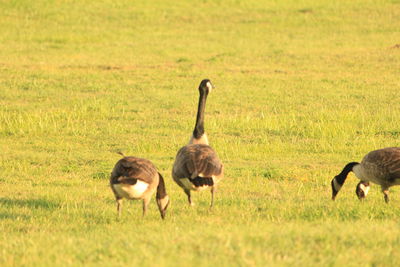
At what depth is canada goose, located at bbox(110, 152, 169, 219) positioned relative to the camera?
8922mm

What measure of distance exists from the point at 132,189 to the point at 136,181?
12 centimetres

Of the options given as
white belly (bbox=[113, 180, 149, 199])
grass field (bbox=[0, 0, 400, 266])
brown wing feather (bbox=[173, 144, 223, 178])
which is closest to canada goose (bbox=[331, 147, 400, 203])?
grass field (bbox=[0, 0, 400, 266])

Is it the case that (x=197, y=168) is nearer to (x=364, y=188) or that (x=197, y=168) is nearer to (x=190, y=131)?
(x=364, y=188)

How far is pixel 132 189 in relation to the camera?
895 cm

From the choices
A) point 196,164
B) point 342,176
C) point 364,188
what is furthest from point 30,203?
point 364,188

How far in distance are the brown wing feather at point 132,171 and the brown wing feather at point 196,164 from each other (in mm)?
483

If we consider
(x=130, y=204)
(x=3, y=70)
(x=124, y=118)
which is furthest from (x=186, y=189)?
(x=3, y=70)

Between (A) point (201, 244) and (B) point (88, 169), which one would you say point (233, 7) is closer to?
(B) point (88, 169)

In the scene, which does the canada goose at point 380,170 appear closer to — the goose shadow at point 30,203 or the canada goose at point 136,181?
the canada goose at point 136,181

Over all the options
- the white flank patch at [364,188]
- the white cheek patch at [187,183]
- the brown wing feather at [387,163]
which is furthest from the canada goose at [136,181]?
the white flank patch at [364,188]

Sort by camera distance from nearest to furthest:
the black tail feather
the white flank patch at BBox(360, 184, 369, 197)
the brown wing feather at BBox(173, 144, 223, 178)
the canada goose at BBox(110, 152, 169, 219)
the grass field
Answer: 1. the grass field
2. the canada goose at BBox(110, 152, 169, 219)
3. the black tail feather
4. the brown wing feather at BBox(173, 144, 223, 178)
5. the white flank patch at BBox(360, 184, 369, 197)

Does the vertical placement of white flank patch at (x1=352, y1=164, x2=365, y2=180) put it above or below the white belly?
A: above

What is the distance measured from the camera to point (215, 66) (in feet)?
104

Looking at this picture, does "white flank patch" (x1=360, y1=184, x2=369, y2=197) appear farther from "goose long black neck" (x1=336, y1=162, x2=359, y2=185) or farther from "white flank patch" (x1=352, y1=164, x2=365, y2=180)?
"goose long black neck" (x1=336, y1=162, x2=359, y2=185)
